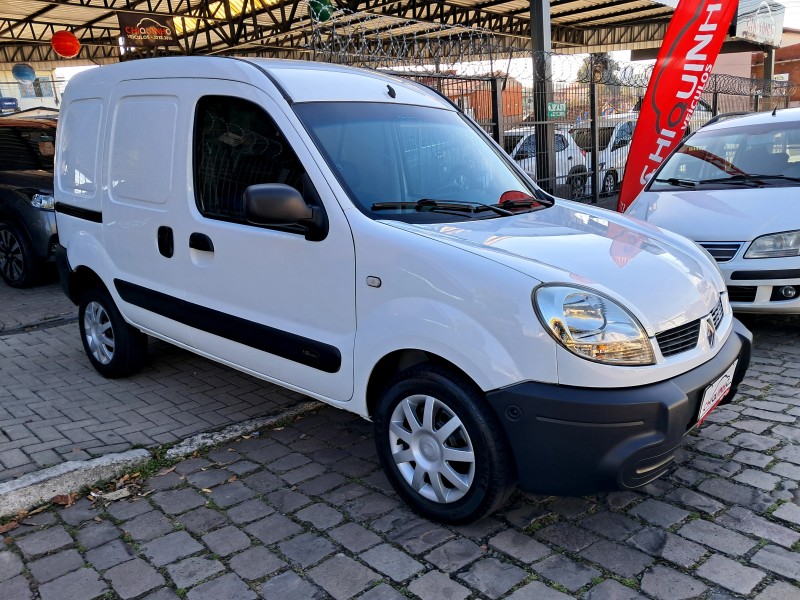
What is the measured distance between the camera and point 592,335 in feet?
8.38

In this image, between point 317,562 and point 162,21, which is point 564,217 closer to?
point 317,562

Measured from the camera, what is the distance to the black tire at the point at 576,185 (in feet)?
35.6

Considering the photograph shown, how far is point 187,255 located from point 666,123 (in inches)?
251

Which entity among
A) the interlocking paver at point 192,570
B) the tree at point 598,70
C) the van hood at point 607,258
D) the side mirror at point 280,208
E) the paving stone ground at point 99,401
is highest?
the tree at point 598,70

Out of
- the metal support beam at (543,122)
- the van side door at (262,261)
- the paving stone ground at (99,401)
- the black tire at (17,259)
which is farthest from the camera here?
the metal support beam at (543,122)

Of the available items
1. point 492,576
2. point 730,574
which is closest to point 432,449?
point 492,576

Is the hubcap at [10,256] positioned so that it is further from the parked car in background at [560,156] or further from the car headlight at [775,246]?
the car headlight at [775,246]

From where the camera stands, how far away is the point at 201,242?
3740 mm

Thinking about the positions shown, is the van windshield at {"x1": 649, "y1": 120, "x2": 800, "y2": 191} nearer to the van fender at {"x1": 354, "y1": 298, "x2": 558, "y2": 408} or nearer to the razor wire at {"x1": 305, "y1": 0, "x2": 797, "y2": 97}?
the razor wire at {"x1": 305, "y1": 0, "x2": 797, "y2": 97}

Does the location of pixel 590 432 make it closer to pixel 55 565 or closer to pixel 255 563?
pixel 255 563

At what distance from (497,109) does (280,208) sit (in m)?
6.58

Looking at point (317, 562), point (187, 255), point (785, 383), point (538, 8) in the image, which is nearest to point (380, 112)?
point (187, 255)

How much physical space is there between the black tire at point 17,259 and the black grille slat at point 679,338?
23.5 feet

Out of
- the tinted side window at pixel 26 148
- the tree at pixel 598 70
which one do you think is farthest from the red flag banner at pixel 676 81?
the tinted side window at pixel 26 148
